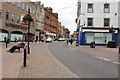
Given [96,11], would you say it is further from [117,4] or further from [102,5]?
[117,4]

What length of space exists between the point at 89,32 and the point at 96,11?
4469 mm

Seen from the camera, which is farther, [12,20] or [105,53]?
[12,20]

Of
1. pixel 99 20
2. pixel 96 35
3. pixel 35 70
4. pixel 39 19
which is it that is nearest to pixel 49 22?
pixel 39 19

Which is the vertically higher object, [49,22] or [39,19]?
[49,22]

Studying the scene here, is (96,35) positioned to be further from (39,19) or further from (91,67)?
(39,19)

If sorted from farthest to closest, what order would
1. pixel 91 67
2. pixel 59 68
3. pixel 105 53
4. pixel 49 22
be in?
pixel 49 22 < pixel 105 53 < pixel 91 67 < pixel 59 68

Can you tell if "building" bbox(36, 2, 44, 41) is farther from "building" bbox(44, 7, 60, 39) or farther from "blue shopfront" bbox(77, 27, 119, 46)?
"blue shopfront" bbox(77, 27, 119, 46)

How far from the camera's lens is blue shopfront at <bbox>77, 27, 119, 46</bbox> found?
29859 millimetres

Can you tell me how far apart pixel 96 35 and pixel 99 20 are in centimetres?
306

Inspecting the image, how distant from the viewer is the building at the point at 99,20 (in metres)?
29.7

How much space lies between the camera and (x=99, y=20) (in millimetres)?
29891

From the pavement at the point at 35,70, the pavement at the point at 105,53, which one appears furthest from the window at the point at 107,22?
the pavement at the point at 35,70

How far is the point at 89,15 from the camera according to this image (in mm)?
30234

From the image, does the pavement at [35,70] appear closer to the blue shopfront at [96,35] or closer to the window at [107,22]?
the blue shopfront at [96,35]
